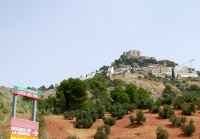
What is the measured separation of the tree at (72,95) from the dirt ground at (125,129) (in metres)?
11.4

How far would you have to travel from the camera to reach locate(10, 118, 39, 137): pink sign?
8.65 meters

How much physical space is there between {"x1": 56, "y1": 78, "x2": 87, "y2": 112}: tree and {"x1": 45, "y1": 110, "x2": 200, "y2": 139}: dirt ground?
11.4 meters

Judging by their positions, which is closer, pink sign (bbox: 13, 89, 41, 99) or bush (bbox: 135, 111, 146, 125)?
pink sign (bbox: 13, 89, 41, 99)

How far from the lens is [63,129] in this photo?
27172 millimetres

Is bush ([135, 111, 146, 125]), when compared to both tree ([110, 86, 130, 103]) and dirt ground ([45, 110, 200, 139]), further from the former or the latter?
tree ([110, 86, 130, 103])

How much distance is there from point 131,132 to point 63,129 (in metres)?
5.22

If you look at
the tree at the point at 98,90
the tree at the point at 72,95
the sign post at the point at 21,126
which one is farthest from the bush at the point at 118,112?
the sign post at the point at 21,126

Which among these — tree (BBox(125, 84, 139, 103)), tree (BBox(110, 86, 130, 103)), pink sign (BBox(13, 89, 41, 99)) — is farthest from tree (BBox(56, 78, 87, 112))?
pink sign (BBox(13, 89, 41, 99))

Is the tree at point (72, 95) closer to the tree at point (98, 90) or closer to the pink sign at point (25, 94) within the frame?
the tree at point (98, 90)

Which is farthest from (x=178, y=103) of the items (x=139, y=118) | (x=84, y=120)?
(x=84, y=120)

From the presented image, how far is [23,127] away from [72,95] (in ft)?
110

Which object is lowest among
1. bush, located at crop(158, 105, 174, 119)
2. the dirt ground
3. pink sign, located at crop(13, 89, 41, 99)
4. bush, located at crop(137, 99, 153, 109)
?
the dirt ground

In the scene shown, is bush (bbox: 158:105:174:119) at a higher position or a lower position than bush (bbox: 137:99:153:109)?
lower

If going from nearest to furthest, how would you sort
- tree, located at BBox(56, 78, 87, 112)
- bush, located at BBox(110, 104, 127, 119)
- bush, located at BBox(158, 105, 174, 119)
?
1. bush, located at BBox(158, 105, 174, 119)
2. bush, located at BBox(110, 104, 127, 119)
3. tree, located at BBox(56, 78, 87, 112)
